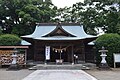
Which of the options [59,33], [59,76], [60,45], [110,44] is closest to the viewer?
[59,76]

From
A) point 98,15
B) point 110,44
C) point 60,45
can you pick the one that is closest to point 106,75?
point 110,44

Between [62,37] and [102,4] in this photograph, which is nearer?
[62,37]

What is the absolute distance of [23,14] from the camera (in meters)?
35.4

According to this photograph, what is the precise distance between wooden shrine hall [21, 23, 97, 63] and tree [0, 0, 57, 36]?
8.11 meters

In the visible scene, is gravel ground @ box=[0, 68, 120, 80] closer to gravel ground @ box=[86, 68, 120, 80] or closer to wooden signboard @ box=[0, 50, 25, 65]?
gravel ground @ box=[86, 68, 120, 80]

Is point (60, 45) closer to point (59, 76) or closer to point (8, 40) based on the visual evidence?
point (8, 40)

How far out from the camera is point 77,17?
38969 mm

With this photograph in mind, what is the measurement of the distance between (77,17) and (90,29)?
11.4ft

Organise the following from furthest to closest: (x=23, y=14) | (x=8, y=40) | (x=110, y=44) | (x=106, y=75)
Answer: (x=23, y=14) < (x=8, y=40) < (x=110, y=44) < (x=106, y=75)

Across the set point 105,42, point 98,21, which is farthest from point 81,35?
point 98,21

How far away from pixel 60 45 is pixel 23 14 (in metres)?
11.8

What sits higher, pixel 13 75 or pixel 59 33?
pixel 59 33

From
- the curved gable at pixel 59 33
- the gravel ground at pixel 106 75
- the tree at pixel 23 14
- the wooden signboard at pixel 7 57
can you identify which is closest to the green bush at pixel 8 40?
the wooden signboard at pixel 7 57

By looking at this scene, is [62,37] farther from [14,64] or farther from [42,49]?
[14,64]
